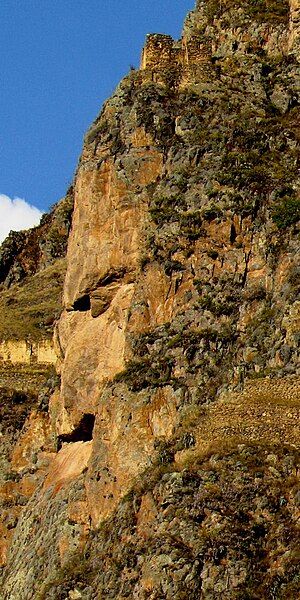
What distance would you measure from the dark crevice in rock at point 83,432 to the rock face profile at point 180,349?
0.30ft

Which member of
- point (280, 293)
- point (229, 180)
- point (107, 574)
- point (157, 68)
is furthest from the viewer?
point (157, 68)

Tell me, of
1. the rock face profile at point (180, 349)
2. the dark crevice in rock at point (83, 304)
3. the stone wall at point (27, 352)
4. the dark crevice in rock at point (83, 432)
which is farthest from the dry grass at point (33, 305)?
the dark crevice in rock at point (83, 432)

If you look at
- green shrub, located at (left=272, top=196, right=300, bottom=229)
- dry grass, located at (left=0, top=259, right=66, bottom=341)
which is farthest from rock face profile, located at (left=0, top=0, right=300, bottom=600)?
dry grass, located at (left=0, top=259, right=66, bottom=341)

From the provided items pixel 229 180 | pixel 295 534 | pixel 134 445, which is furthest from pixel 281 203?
pixel 295 534

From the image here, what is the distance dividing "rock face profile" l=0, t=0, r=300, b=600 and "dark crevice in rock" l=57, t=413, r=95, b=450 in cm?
9

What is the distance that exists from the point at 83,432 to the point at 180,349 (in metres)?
5.60

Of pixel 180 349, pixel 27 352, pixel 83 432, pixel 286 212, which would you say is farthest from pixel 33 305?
pixel 286 212

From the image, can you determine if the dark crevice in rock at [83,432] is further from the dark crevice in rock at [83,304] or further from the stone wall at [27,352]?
the stone wall at [27,352]

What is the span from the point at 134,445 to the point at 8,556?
9.36m

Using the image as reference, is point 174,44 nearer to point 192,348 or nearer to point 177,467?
point 192,348

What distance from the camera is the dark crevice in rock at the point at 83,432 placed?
137 feet

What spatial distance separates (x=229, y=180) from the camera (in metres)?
40.8

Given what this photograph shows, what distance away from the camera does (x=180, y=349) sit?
1511 inches

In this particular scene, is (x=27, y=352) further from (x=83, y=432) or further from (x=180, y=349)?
(x=180, y=349)
